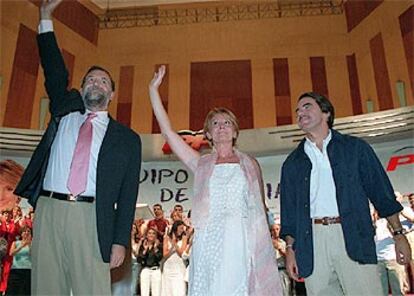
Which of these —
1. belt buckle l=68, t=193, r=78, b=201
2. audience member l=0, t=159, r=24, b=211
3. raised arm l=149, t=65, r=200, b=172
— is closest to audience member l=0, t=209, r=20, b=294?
audience member l=0, t=159, r=24, b=211

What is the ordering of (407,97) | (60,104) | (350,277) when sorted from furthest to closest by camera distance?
(407,97), (60,104), (350,277)

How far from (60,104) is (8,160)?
7275 millimetres

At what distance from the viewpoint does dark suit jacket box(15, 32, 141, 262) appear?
6.69 feet

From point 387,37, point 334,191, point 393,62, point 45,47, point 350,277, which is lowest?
point 350,277

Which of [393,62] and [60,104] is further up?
[393,62]

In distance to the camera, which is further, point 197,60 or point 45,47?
point 197,60

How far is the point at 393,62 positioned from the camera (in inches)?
349

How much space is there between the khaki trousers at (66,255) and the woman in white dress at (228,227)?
1.62ft

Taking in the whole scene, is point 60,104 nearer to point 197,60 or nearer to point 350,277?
point 350,277

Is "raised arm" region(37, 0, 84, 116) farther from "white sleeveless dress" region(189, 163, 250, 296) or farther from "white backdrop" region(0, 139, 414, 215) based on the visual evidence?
"white backdrop" region(0, 139, 414, 215)

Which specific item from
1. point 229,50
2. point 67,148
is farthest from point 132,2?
point 67,148

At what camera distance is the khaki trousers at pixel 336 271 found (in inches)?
81.4

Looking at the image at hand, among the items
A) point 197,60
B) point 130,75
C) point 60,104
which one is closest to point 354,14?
point 197,60

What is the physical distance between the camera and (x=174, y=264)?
7.41 meters
